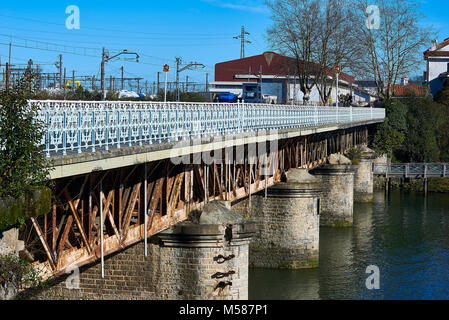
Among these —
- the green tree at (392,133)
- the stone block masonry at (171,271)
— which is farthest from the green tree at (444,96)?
the stone block masonry at (171,271)

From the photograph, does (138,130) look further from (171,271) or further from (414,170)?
(414,170)

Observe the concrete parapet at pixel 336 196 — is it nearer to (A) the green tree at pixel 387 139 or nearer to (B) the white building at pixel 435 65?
(A) the green tree at pixel 387 139

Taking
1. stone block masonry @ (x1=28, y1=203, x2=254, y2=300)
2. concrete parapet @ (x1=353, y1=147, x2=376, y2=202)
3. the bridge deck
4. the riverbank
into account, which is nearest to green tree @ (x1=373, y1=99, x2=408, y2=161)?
the riverbank

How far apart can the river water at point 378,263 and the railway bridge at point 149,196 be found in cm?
360

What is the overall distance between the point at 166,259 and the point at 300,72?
41.4 m

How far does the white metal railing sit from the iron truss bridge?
31.6 m

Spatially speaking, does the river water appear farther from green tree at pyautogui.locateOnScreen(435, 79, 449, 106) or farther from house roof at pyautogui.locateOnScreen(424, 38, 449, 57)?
house roof at pyautogui.locateOnScreen(424, 38, 449, 57)

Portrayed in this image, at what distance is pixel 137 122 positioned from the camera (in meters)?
16.5

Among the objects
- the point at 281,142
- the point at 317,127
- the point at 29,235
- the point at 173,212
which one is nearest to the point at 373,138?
the point at 317,127

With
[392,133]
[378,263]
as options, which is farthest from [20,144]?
[392,133]

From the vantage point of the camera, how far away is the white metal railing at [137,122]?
43.4ft

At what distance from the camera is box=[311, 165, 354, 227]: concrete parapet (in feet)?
139

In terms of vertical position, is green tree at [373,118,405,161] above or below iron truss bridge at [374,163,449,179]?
above
